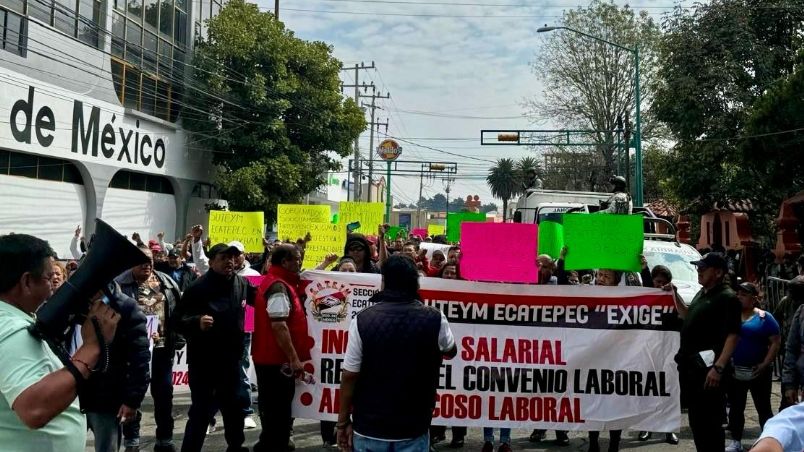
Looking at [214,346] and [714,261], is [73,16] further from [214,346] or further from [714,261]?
[714,261]

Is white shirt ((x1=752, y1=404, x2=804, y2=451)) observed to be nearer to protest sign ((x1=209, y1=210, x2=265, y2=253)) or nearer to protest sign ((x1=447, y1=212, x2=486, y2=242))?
protest sign ((x1=209, y1=210, x2=265, y2=253))

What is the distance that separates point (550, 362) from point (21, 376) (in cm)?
488

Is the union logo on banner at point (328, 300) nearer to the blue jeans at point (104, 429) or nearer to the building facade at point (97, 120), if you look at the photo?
the blue jeans at point (104, 429)

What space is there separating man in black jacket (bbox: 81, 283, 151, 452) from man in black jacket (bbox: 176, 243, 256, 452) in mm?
822

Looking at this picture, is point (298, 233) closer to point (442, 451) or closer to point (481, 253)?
point (481, 253)

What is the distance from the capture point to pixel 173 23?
29.1 meters

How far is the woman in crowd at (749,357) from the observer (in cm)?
678

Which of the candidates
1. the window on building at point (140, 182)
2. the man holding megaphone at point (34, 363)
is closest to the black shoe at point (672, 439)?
the man holding megaphone at point (34, 363)

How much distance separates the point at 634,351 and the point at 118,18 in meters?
23.1

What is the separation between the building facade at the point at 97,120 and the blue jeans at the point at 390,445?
46.8ft

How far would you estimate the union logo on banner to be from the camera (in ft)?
22.2

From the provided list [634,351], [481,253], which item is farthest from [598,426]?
[481,253]

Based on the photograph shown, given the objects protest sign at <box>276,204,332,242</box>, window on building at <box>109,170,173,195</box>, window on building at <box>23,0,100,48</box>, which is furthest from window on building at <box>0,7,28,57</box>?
protest sign at <box>276,204,332,242</box>

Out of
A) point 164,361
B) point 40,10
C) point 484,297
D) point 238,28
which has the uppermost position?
point 238,28
